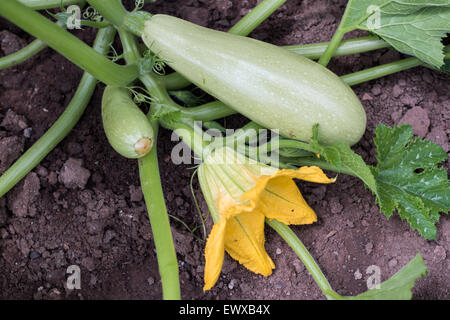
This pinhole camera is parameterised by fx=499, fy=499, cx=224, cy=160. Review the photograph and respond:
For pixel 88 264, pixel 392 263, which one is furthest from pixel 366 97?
pixel 88 264

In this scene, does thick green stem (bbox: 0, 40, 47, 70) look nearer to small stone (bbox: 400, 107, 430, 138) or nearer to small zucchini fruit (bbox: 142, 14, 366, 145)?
small zucchini fruit (bbox: 142, 14, 366, 145)

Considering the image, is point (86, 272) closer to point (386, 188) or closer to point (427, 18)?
point (386, 188)

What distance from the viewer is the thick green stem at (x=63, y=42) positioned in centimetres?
135

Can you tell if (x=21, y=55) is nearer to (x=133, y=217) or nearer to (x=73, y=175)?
(x=73, y=175)

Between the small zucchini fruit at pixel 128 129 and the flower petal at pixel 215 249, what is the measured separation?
1.34ft

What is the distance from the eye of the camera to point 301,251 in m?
1.75

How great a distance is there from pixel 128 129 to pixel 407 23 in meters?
1.04

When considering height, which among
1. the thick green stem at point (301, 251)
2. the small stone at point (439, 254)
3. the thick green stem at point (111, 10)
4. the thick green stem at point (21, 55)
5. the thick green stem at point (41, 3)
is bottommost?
the small stone at point (439, 254)

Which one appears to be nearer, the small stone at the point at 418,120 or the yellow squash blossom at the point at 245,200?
the yellow squash blossom at the point at 245,200

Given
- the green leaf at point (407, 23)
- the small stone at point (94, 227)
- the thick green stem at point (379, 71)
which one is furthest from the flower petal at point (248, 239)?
the green leaf at point (407, 23)

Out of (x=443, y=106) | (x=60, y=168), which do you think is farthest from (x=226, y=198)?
(x=443, y=106)

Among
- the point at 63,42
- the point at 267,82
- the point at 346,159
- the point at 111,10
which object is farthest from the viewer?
the point at 111,10

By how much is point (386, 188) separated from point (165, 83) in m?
0.92

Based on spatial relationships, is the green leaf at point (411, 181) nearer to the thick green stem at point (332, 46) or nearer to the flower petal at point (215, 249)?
the thick green stem at point (332, 46)
